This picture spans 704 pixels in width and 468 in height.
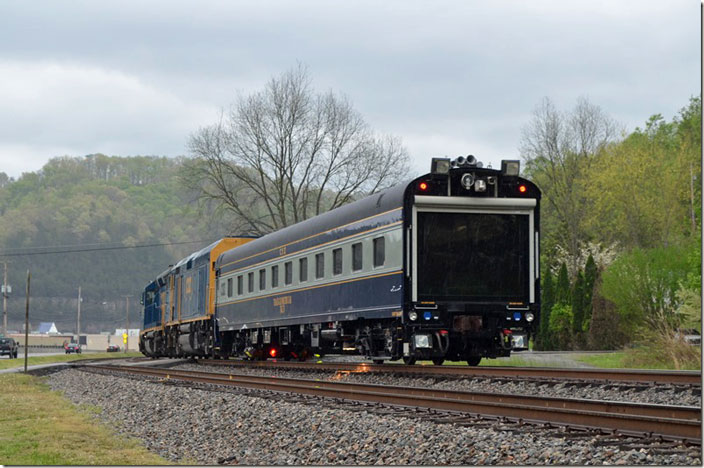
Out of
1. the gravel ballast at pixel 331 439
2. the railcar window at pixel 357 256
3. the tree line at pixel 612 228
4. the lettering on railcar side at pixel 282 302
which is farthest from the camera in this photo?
Result: the tree line at pixel 612 228

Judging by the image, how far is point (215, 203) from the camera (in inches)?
2259

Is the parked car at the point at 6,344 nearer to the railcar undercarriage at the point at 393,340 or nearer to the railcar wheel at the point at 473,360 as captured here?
the railcar undercarriage at the point at 393,340

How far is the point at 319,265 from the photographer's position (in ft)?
73.7

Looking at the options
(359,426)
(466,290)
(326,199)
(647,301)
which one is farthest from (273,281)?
(326,199)

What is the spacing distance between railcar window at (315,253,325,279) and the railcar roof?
0.58 metres

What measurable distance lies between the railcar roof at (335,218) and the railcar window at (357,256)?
0.57 m

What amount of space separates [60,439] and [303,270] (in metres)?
11.4

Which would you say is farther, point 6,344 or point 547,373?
point 6,344

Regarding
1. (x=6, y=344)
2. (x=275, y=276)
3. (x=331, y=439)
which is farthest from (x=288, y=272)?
(x=6, y=344)

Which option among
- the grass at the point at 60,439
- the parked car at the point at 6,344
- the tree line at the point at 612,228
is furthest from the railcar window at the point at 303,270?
the parked car at the point at 6,344

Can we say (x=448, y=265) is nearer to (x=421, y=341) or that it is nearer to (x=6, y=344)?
(x=421, y=341)

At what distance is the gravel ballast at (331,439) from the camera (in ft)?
28.5

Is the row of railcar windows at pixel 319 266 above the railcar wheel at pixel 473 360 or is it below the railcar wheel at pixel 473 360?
above

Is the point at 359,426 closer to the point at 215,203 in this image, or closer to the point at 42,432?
the point at 42,432
